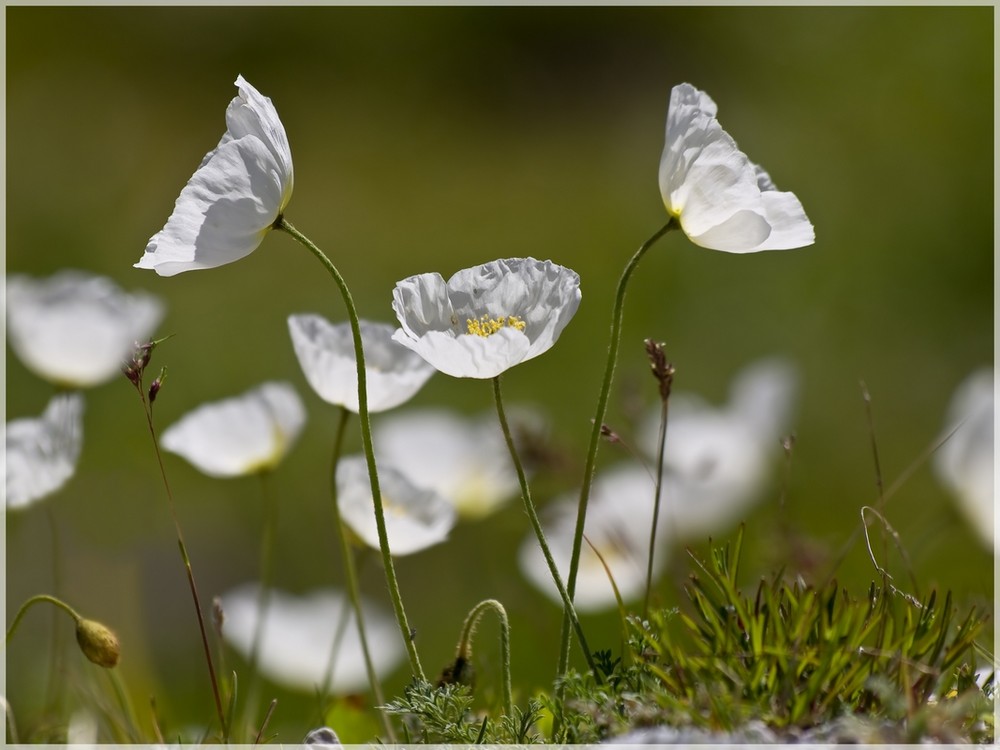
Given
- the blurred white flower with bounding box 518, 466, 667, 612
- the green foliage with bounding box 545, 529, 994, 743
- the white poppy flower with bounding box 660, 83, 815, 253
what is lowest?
the blurred white flower with bounding box 518, 466, 667, 612

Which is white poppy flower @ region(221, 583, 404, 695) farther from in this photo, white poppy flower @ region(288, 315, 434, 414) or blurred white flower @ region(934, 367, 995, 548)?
blurred white flower @ region(934, 367, 995, 548)

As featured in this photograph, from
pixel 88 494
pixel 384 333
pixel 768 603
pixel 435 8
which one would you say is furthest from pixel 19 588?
pixel 435 8

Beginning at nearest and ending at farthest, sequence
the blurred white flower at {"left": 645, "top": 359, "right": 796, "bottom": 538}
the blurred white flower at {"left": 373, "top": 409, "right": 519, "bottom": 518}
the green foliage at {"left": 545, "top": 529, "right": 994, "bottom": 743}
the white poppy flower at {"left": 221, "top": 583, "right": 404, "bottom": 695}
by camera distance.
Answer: the green foliage at {"left": 545, "top": 529, "right": 994, "bottom": 743}, the blurred white flower at {"left": 373, "top": 409, "right": 519, "bottom": 518}, the white poppy flower at {"left": 221, "top": 583, "right": 404, "bottom": 695}, the blurred white flower at {"left": 645, "top": 359, "right": 796, "bottom": 538}

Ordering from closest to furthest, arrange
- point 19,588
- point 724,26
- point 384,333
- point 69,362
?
point 384,333
point 69,362
point 19,588
point 724,26

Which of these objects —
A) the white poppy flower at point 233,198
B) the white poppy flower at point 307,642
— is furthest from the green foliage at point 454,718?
the white poppy flower at point 307,642

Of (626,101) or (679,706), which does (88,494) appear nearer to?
(679,706)

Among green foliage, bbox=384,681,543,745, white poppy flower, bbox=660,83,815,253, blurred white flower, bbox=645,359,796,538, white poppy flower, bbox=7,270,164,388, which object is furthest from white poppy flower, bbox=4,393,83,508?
blurred white flower, bbox=645,359,796,538

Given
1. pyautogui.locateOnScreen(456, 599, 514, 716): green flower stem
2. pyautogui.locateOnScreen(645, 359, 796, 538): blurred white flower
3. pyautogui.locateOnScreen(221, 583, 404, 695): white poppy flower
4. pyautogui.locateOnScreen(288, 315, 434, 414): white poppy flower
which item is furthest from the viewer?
pyautogui.locateOnScreen(645, 359, 796, 538): blurred white flower
